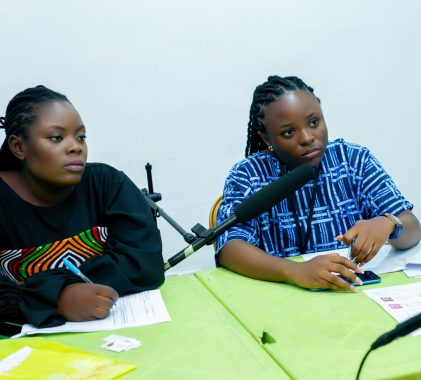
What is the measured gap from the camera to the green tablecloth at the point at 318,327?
75 centimetres

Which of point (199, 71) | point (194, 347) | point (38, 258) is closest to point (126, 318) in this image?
point (194, 347)

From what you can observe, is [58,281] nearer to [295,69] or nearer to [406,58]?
[295,69]

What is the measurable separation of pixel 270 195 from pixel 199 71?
1.28 metres

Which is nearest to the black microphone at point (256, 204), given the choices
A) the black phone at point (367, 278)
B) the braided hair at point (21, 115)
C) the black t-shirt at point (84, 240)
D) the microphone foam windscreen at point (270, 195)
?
the microphone foam windscreen at point (270, 195)

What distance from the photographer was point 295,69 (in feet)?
7.86

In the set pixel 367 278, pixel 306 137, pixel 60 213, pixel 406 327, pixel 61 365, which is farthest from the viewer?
pixel 306 137

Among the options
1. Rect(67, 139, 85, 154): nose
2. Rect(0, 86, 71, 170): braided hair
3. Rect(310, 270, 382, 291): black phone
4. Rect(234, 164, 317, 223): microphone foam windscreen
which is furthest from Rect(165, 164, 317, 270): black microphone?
Rect(0, 86, 71, 170): braided hair

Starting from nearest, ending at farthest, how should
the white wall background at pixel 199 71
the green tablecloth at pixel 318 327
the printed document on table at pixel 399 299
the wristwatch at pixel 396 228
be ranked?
the green tablecloth at pixel 318 327, the printed document on table at pixel 399 299, the wristwatch at pixel 396 228, the white wall background at pixel 199 71

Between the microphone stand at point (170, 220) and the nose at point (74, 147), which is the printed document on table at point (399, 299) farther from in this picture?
the nose at point (74, 147)

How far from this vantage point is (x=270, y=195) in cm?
109

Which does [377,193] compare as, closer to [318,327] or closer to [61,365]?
[318,327]

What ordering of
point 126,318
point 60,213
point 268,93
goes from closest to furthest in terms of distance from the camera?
point 126,318 → point 60,213 → point 268,93

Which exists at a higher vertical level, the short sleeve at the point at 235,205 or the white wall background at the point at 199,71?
the white wall background at the point at 199,71

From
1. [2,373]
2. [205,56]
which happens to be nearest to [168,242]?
[205,56]
